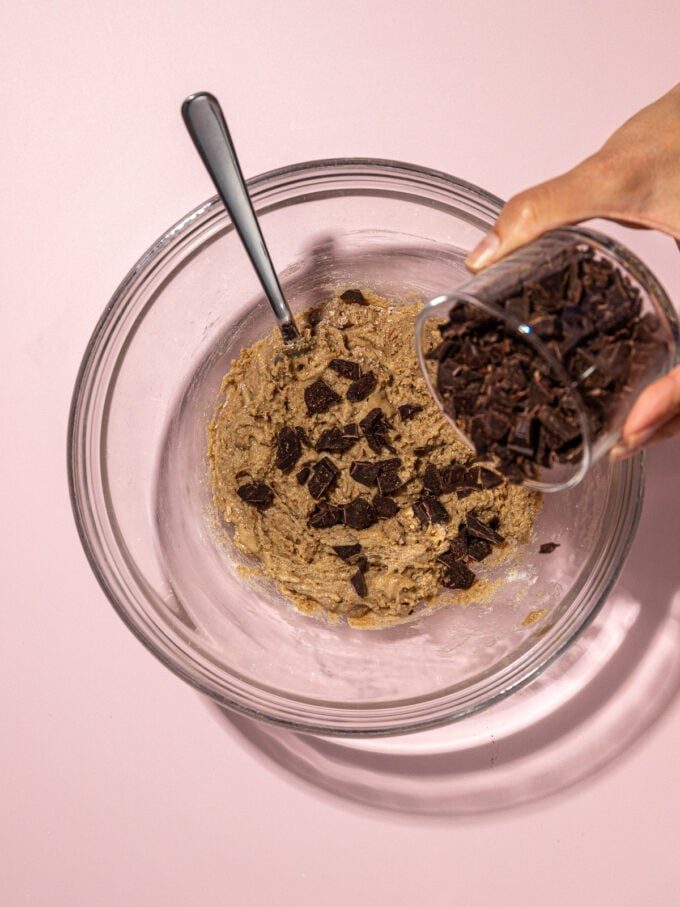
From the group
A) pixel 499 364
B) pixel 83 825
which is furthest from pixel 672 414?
pixel 83 825

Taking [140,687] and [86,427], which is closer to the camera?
[86,427]

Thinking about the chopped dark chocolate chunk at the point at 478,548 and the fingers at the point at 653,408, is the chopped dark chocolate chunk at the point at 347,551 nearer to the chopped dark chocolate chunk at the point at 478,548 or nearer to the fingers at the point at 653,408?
the chopped dark chocolate chunk at the point at 478,548

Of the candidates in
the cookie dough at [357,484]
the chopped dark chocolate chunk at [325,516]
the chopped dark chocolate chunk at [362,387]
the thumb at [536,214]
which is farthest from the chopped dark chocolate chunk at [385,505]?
the thumb at [536,214]

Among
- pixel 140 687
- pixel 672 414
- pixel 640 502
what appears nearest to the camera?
pixel 672 414

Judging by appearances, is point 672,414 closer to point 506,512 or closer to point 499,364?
point 499,364

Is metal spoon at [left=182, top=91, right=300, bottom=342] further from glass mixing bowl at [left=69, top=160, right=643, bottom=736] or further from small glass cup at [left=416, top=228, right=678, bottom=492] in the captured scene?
small glass cup at [left=416, top=228, right=678, bottom=492]

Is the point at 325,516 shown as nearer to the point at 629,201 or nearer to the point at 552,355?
the point at 552,355

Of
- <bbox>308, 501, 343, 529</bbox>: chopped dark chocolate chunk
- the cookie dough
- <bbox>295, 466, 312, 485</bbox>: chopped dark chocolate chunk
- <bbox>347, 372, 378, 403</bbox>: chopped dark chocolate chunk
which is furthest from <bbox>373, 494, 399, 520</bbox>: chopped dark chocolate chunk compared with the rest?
<bbox>347, 372, 378, 403</bbox>: chopped dark chocolate chunk
